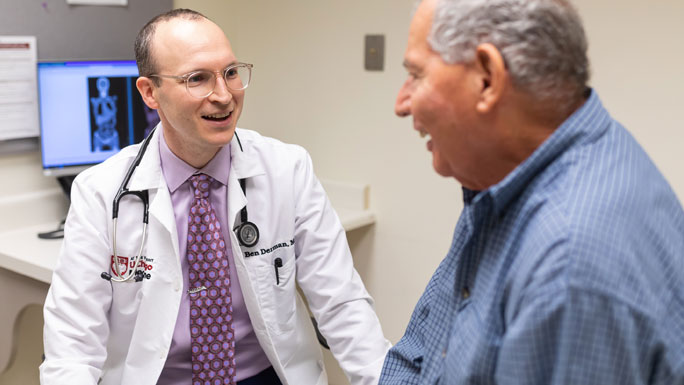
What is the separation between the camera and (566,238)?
692 millimetres

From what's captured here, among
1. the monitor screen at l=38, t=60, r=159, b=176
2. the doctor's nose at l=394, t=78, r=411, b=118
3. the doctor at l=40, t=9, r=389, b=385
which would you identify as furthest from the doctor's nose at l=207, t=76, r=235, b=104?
the monitor screen at l=38, t=60, r=159, b=176

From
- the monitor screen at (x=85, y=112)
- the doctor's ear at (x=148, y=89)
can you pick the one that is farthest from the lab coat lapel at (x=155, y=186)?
the monitor screen at (x=85, y=112)

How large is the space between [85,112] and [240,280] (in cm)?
97

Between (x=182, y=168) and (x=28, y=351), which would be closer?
(x=182, y=168)

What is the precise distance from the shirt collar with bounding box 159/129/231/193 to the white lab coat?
18 mm

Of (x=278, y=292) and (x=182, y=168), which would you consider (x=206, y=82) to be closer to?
(x=182, y=168)

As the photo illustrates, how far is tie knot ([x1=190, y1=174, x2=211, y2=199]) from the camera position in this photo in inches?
59.3

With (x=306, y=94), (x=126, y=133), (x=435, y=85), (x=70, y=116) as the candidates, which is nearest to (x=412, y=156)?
(x=306, y=94)

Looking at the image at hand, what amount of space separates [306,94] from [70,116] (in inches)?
33.8

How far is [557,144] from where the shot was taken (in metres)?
0.77

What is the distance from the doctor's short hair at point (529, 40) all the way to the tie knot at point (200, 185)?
0.84 metres

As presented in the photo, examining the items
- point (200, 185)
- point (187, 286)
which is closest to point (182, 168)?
point (200, 185)

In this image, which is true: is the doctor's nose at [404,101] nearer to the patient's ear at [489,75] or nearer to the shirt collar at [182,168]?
the patient's ear at [489,75]

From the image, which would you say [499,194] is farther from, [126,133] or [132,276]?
[126,133]
